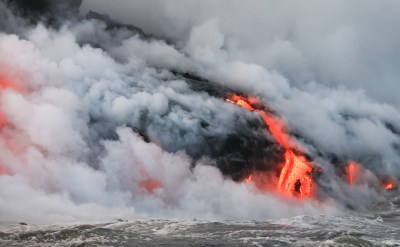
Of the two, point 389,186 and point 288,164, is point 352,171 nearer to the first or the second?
point 389,186

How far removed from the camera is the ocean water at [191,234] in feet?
107

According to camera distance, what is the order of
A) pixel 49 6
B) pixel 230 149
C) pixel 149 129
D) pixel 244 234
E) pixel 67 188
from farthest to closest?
pixel 49 6, pixel 230 149, pixel 149 129, pixel 67 188, pixel 244 234

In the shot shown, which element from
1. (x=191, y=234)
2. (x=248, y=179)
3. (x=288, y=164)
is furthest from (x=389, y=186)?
(x=191, y=234)

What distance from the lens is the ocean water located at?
3247 centimetres

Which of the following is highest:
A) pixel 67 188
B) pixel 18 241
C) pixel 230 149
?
pixel 230 149

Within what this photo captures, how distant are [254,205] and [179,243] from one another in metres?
21.1

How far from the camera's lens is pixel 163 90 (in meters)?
62.5

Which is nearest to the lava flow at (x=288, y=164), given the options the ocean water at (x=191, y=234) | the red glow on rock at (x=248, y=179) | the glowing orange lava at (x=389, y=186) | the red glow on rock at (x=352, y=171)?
the red glow on rock at (x=248, y=179)

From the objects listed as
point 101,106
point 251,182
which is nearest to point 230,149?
point 251,182

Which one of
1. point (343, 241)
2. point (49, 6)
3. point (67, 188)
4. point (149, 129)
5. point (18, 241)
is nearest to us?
point (18, 241)

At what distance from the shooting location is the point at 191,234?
36.6 meters

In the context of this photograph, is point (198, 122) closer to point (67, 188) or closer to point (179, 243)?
point (67, 188)

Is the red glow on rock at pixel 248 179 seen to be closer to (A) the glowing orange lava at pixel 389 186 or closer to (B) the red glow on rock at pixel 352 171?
(B) the red glow on rock at pixel 352 171

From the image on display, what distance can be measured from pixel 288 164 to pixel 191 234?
34200 millimetres
